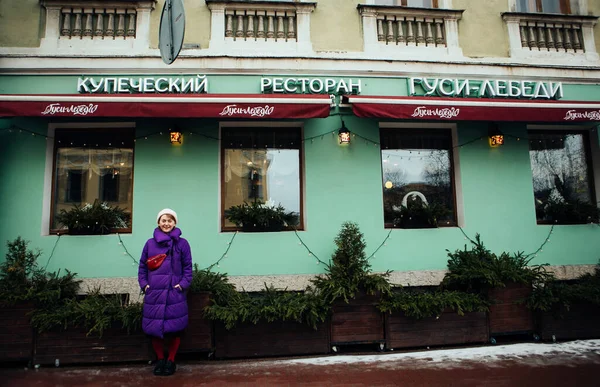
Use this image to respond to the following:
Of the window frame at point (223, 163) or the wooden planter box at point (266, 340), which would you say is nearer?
the wooden planter box at point (266, 340)

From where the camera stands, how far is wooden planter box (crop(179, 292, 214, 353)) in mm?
4719

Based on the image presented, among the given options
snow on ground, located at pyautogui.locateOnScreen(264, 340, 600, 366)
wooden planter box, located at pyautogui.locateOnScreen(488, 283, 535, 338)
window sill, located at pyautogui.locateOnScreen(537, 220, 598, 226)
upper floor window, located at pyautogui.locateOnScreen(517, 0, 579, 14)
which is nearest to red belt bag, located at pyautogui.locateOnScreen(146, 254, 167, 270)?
snow on ground, located at pyautogui.locateOnScreen(264, 340, 600, 366)

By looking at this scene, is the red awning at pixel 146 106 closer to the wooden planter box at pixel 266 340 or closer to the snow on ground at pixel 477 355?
the wooden planter box at pixel 266 340

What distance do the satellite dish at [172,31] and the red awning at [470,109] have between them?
99.2 inches

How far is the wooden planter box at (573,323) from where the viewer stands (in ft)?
17.1

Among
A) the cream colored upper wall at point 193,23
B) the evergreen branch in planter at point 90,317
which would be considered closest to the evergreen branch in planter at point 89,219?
the evergreen branch in planter at point 90,317

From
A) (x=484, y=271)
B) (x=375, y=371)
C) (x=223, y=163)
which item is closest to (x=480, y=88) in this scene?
(x=484, y=271)

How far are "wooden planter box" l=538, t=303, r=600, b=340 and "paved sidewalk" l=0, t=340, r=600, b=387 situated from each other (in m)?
0.27

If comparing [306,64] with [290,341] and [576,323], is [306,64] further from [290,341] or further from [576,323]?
[576,323]

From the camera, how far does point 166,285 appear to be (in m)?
4.25

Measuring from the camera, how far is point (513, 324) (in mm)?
5227

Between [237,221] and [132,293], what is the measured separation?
1.87 meters

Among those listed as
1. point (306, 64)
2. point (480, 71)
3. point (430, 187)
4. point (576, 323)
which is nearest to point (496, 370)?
point (576, 323)

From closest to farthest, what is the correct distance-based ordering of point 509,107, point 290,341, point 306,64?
point 290,341, point 509,107, point 306,64
